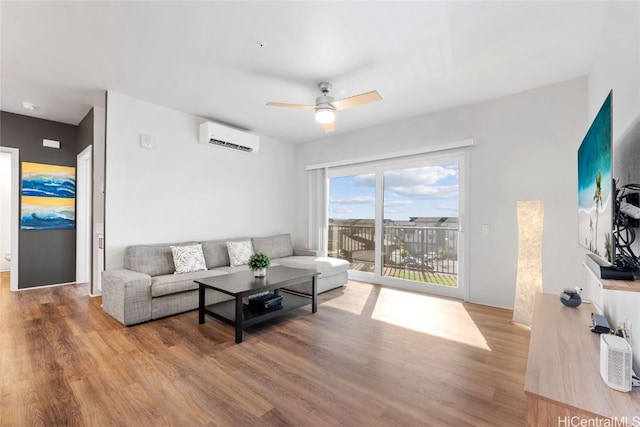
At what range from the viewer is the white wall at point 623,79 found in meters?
1.41

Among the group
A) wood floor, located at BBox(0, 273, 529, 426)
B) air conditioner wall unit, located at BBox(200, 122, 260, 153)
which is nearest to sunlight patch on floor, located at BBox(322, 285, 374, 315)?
wood floor, located at BBox(0, 273, 529, 426)

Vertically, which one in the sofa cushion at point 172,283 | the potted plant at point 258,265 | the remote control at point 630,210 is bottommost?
the sofa cushion at point 172,283

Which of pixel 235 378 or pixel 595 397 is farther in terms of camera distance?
pixel 235 378

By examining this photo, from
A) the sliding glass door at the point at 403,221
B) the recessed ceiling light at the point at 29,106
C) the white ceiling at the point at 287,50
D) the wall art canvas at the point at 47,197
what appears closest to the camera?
the white ceiling at the point at 287,50

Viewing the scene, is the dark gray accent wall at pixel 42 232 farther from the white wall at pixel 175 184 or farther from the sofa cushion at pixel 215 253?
the sofa cushion at pixel 215 253

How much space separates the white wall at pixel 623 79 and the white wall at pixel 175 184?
4529 millimetres

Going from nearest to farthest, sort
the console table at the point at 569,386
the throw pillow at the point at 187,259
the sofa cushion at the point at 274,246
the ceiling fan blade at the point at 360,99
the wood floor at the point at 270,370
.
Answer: the console table at the point at 569,386 → the wood floor at the point at 270,370 → the ceiling fan blade at the point at 360,99 → the throw pillow at the point at 187,259 → the sofa cushion at the point at 274,246

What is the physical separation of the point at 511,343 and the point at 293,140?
4.66 metres

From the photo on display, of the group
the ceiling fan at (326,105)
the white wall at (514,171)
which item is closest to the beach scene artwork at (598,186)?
the white wall at (514,171)

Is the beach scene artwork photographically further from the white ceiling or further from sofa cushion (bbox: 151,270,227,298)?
sofa cushion (bbox: 151,270,227,298)

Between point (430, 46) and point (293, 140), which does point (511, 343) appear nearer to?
point (430, 46)

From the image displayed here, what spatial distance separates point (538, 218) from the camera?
305 centimetres

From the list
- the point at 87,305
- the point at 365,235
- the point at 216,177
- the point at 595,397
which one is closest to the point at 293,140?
the point at 216,177

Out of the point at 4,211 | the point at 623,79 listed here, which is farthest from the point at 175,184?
the point at 4,211
